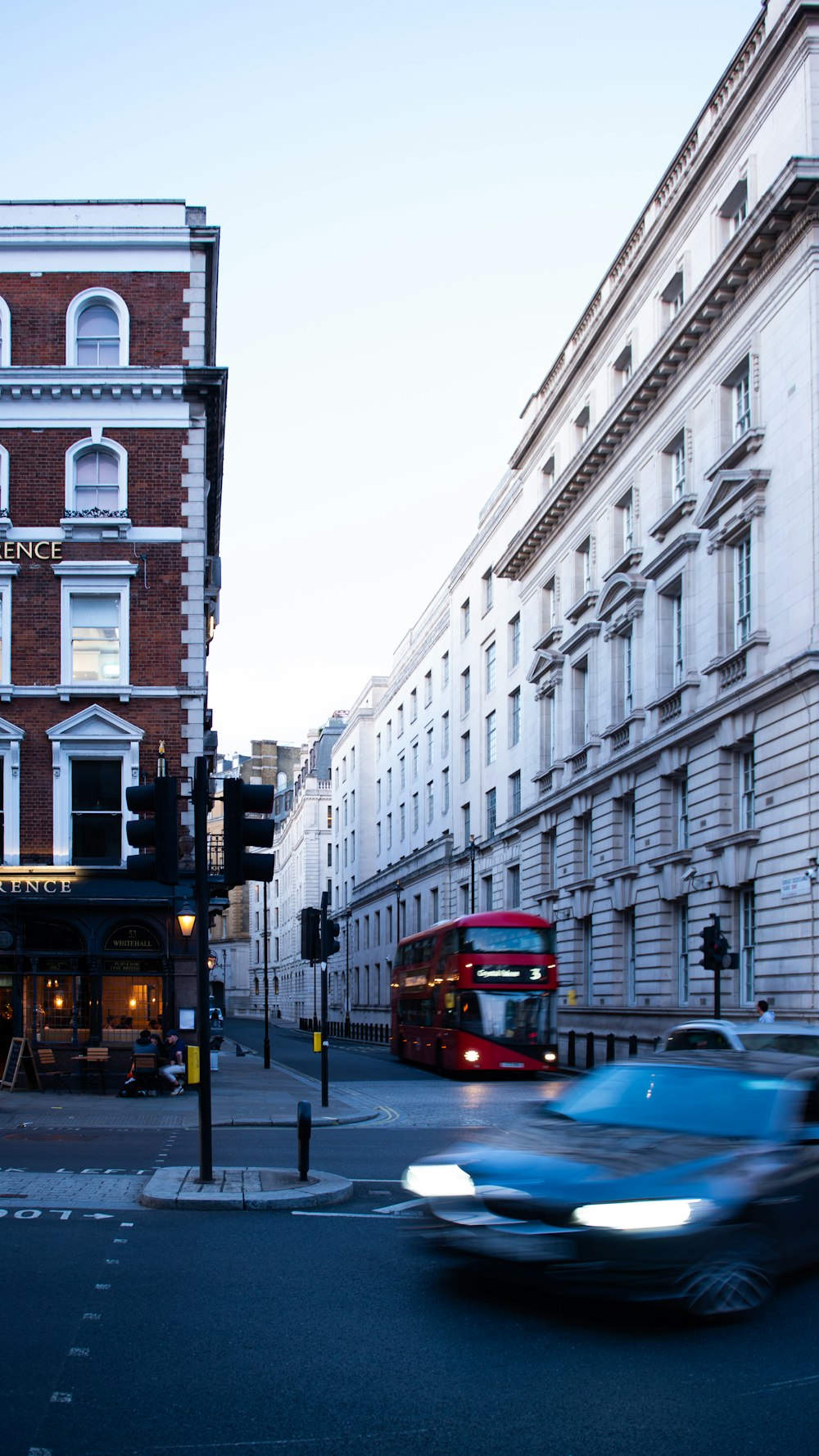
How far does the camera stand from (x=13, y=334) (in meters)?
28.6

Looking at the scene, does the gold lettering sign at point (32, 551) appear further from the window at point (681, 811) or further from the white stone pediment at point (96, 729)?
the window at point (681, 811)

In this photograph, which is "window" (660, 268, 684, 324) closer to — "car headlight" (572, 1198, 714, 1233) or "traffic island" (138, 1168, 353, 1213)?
"traffic island" (138, 1168, 353, 1213)

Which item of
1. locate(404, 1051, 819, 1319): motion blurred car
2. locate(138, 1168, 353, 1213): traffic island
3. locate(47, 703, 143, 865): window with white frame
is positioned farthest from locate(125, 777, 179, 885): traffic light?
locate(47, 703, 143, 865): window with white frame

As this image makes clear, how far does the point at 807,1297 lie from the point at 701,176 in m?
29.1

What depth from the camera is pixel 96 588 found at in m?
27.7

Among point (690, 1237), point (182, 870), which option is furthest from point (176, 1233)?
point (182, 870)

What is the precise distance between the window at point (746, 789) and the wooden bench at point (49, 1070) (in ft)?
47.3

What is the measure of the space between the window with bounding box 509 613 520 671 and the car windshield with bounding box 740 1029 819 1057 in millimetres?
40891

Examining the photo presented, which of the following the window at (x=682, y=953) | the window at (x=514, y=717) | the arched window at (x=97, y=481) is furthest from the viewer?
the window at (x=514, y=717)

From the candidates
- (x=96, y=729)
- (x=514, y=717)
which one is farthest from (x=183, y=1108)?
(x=514, y=717)

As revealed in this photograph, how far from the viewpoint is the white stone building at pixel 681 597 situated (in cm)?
2700

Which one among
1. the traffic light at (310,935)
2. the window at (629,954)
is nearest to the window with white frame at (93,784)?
the traffic light at (310,935)

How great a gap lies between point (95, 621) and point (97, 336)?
19.0ft

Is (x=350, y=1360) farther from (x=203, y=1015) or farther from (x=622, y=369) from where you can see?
(x=622, y=369)
